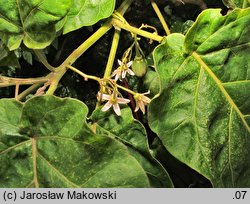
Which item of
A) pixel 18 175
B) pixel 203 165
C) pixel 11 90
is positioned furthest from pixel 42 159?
pixel 11 90

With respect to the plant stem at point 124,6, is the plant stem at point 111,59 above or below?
below

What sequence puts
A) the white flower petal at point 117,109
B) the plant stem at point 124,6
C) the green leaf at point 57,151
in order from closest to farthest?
the green leaf at point 57,151, the white flower petal at point 117,109, the plant stem at point 124,6

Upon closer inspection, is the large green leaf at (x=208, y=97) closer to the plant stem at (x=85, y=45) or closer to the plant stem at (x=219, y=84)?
the plant stem at (x=219, y=84)

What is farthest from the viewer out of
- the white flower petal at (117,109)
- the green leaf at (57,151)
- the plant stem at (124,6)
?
the plant stem at (124,6)

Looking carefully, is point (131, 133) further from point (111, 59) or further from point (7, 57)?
point (7, 57)

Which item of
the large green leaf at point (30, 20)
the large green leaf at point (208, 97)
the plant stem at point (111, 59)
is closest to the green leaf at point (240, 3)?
the large green leaf at point (208, 97)
